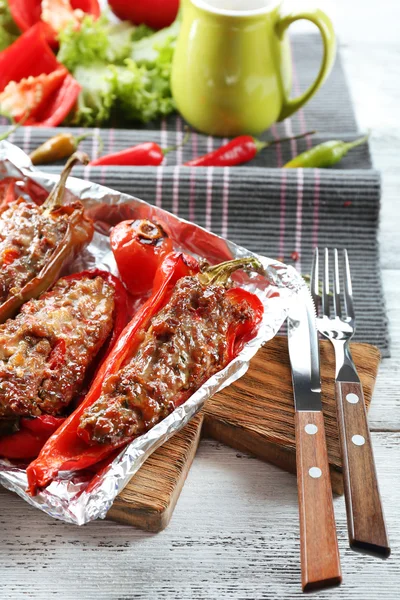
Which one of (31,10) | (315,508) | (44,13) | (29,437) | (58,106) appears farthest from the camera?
(31,10)

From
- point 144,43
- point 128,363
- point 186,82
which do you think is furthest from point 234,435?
point 144,43

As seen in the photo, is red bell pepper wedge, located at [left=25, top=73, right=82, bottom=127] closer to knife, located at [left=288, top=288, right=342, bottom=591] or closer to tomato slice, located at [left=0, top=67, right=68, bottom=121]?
tomato slice, located at [left=0, top=67, right=68, bottom=121]

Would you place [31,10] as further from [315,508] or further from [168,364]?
[315,508]

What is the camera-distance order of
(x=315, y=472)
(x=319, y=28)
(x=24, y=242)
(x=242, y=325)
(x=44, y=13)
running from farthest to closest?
1. (x=44, y=13)
2. (x=319, y=28)
3. (x=24, y=242)
4. (x=242, y=325)
5. (x=315, y=472)

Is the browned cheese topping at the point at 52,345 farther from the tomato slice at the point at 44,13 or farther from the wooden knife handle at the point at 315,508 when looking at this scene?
the tomato slice at the point at 44,13

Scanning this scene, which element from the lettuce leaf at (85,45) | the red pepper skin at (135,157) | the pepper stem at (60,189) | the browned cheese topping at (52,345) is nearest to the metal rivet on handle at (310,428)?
the browned cheese topping at (52,345)

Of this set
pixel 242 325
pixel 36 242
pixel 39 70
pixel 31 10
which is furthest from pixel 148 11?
pixel 242 325
